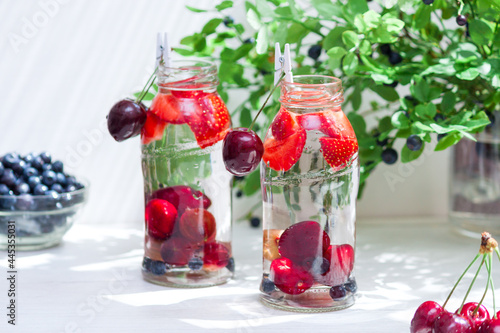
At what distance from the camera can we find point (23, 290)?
0.95m

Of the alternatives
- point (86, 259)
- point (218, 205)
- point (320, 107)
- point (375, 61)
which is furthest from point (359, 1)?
point (86, 259)

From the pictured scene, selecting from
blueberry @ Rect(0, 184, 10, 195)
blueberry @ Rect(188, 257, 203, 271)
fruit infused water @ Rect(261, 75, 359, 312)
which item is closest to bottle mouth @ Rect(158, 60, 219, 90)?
fruit infused water @ Rect(261, 75, 359, 312)

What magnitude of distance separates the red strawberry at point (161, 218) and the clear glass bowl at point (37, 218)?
8.8 inches

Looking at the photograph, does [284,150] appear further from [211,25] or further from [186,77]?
[211,25]

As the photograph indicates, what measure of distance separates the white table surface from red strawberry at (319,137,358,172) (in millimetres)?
183

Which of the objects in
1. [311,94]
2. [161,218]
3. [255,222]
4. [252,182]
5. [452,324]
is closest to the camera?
[452,324]

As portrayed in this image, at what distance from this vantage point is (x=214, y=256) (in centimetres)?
97

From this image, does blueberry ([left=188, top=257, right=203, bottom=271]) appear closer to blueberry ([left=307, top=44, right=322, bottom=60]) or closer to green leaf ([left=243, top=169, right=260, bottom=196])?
green leaf ([left=243, top=169, right=260, bottom=196])

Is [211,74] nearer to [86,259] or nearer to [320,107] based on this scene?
[320,107]

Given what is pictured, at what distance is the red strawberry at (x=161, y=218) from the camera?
945mm

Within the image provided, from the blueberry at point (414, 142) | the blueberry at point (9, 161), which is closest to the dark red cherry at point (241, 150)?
the blueberry at point (414, 142)

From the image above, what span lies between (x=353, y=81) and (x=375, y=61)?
3.2 inches

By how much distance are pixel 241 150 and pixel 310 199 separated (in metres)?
0.12

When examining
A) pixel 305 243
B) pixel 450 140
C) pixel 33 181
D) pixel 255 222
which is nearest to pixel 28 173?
pixel 33 181
